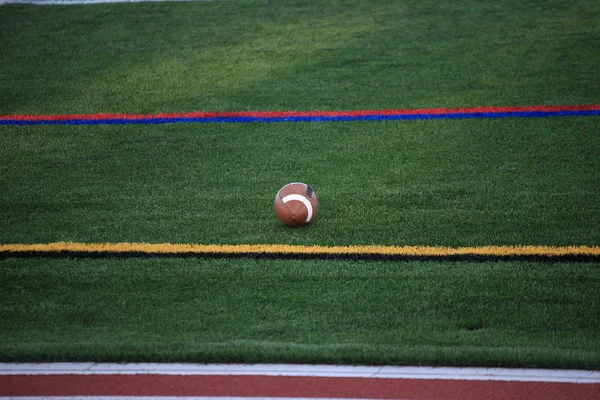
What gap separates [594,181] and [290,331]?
3322mm

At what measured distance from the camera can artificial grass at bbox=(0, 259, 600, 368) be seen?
402cm

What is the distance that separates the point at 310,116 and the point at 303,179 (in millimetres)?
1585

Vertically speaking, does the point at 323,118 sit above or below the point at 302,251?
below

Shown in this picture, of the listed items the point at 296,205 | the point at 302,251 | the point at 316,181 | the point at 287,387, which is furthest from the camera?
the point at 316,181

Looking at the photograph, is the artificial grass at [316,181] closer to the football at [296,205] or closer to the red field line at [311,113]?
the football at [296,205]

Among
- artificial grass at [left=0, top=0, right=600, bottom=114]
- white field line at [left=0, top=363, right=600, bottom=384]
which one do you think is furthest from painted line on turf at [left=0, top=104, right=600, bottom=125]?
white field line at [left=0, top=363, right=600, bottom=384]

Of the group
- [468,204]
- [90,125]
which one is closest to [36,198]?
[90,125]

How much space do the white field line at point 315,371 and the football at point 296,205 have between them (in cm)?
168

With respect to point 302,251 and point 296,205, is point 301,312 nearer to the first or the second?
point 302,251

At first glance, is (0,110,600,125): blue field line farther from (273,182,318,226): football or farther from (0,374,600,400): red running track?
(0,374,600,400): red running track

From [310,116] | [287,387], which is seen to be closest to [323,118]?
[310,116]

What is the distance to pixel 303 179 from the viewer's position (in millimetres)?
6488

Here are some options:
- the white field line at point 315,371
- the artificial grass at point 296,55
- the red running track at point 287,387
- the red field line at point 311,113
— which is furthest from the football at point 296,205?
the artificial grass at point 296,55

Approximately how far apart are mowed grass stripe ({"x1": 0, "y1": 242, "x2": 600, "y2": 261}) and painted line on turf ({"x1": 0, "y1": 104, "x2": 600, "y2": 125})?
274cm
